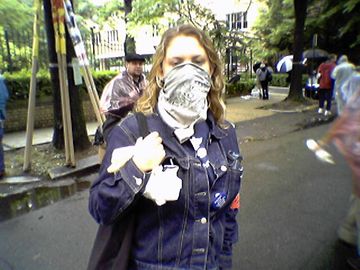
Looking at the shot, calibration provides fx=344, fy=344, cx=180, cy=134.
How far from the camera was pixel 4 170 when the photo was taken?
5.98 metres

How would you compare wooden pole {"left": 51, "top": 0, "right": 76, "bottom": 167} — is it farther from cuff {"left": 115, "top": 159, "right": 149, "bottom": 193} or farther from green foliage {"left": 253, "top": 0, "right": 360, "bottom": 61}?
green foliage {"left": 253, "top": 0, "right": 360, "bottom": 61}

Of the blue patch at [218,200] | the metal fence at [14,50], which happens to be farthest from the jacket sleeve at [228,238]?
the metal fence at [14,50]

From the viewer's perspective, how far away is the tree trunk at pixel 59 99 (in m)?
6.66

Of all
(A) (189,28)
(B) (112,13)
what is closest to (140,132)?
(A) (189,28)

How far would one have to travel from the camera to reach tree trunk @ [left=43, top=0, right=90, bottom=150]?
21.9ft

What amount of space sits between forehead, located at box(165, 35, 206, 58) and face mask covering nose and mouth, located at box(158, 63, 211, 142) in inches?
2.1

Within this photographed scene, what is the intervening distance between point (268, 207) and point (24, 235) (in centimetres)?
303

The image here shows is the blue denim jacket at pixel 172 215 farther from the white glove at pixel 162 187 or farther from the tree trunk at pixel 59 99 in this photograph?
the tree trunk at pixel 59 99

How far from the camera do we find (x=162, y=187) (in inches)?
50.6

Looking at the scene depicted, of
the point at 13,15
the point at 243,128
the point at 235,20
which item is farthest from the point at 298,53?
the point at 235,20

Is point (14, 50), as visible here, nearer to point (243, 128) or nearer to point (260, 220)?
point (243, 128)

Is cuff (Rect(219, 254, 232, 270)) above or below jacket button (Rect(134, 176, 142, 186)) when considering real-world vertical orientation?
below

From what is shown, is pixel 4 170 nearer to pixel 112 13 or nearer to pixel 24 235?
pixel 24 235

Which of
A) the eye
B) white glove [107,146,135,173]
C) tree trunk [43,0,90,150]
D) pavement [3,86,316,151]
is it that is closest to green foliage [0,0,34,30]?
pavement [3,86,316,151]
